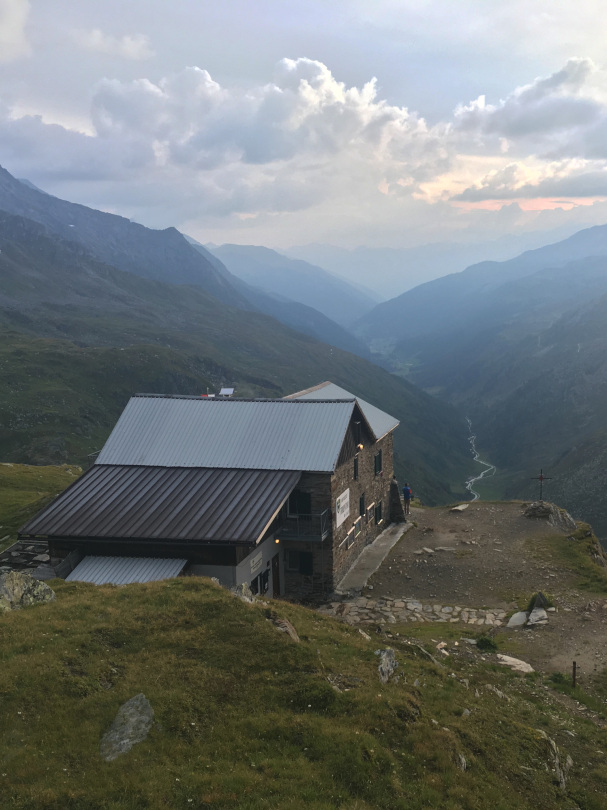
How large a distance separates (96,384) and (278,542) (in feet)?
424

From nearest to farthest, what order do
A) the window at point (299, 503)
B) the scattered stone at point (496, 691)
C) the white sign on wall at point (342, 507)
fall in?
1. the scattered stone at point (496, 691)
2. the window at point (299, 503)
3. the white sign on wall at point (342, 507)

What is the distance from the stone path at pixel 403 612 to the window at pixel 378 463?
13864mm

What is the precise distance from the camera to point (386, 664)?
1842 cm

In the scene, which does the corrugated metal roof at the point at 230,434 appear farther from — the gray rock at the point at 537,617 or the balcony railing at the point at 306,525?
the gray rock at the point at 537,617

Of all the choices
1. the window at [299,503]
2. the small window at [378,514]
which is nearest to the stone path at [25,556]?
the window at [299,503]

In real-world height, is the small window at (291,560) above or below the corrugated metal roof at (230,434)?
below

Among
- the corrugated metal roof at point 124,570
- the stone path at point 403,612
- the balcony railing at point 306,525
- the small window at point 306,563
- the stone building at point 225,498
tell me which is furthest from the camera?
the small window at point 306,563

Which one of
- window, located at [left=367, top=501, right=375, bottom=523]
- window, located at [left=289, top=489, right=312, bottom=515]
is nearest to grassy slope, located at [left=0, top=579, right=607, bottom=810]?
window, located at [left=289, top=489, right=312, bottom=515]

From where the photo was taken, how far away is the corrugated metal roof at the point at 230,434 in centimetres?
3681

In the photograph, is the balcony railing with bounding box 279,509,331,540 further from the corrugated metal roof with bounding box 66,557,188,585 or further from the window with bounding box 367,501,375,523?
the window with bounding box 367,501,375,523

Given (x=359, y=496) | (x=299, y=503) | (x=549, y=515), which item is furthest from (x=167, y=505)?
(x=549, y=515)

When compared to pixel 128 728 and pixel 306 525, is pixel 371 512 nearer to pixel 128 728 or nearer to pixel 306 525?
pixel 306 525

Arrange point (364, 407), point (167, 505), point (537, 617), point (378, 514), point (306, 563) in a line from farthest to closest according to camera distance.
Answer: point (364, 407) < point (378, 514) < point (306, 563) < point (167, 505) < point (537, 617)

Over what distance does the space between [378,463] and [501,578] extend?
44.1ft
